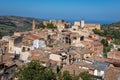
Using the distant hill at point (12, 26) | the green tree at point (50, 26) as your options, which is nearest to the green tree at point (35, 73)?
the green tree at point (50, 26)

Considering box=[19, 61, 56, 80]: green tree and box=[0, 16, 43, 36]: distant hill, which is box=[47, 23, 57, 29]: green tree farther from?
box=[19, 61, 56, 80]: green tree

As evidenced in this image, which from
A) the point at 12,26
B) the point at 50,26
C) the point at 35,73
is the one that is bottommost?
the point at 12,26

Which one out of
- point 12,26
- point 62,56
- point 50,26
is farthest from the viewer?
point 12,26

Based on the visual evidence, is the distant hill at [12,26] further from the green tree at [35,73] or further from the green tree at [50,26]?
the green tree at [35,73]

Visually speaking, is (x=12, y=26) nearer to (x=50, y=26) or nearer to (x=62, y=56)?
(x=50, y=26)

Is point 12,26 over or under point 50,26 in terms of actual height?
under

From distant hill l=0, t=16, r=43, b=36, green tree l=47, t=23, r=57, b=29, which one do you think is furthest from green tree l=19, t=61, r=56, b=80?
distant hill l=0, t=16, r=43, b=36

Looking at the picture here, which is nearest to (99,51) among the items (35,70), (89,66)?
(89,66)

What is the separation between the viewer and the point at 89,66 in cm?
2520

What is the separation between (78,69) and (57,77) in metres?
2.58

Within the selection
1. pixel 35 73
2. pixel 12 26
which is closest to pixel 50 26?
pixel 35 73

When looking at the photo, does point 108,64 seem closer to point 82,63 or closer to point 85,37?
point 82,63

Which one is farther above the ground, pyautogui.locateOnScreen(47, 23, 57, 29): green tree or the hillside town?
pyautogui.locateOnScreen(47, 23, 57, 29): green tree

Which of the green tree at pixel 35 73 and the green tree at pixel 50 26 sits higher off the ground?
the green tree at pixel 50 26
